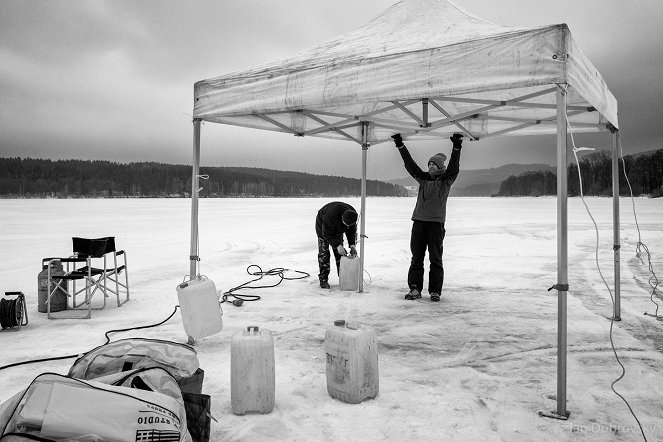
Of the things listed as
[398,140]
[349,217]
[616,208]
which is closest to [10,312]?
[349,217]

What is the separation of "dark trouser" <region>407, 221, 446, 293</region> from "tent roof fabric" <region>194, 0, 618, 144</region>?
1628mm

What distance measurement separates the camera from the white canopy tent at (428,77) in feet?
10.5

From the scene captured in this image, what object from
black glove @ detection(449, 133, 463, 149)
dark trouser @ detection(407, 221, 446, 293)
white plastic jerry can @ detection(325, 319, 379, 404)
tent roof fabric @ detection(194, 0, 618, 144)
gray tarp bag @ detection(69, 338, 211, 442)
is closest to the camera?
gray tarp bag @ detection(69, 338, 211, 442)

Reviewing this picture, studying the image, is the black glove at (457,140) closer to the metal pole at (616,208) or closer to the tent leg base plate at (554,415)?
the metal pole at (616,208)

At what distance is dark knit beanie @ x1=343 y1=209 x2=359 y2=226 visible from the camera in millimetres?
7496

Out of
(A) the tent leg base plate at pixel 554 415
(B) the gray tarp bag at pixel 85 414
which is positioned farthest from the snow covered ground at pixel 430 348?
(B) the gray tarp bag at pixel 85 414

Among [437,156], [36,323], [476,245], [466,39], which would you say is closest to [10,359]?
[36,323]

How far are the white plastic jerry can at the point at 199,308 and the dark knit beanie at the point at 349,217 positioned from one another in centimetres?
321

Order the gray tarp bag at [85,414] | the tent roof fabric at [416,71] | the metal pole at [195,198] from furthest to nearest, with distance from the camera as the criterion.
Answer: the metal pole at [195,198] → the tent roof fabric at [416,71] → the gray tarp bag at [85,414]

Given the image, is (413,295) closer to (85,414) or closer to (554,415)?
(554,415)

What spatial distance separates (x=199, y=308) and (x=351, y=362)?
6.52ft

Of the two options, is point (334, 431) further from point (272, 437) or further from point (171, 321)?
point (171, 321)

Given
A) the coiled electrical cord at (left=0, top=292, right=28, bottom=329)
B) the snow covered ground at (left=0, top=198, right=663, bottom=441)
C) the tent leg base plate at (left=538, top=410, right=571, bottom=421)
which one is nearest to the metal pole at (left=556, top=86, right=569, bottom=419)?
the tent leg base plate at (left=538, top=410, right=571, bottom=421)

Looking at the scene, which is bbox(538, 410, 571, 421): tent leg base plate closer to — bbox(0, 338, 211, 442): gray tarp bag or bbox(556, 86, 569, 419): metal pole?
bbox(556, 86, 569, 419): metal pole
